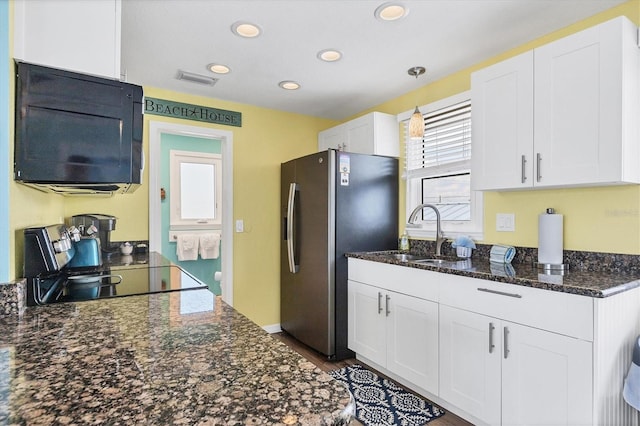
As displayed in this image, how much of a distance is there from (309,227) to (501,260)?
4.97 ft

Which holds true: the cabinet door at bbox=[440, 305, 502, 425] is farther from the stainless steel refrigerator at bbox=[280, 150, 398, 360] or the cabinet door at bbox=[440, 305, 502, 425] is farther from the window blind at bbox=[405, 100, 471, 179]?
the window blind at bbox=[405, 100, 471, 179]

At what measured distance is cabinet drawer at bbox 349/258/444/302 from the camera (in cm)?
219

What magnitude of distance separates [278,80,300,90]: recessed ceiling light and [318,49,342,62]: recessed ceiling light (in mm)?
504

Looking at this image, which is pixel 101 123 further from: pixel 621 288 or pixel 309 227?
pixel 621 288

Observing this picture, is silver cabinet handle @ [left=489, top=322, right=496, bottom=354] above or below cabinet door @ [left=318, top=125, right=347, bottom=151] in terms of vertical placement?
below

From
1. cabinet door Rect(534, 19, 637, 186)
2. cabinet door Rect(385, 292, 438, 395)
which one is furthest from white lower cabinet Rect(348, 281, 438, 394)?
cabinet door Rect(534, 19, 637, 186)

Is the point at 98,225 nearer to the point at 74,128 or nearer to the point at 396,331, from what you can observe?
the point at 74,128

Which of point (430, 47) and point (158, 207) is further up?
point (430, 47)

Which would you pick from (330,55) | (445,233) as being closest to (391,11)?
(330,55)

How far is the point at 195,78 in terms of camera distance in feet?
9.50

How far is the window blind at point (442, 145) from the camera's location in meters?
2.72

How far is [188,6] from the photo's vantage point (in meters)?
1.92

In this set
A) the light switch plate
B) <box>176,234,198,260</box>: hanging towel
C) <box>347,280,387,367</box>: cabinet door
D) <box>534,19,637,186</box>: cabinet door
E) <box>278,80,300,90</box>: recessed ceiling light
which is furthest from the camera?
<box>176,234,198,260</box>: hanging towel

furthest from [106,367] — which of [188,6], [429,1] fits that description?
[429,1]
